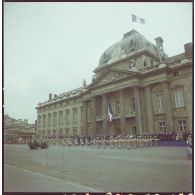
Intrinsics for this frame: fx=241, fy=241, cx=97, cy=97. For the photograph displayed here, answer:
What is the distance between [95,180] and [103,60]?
41.3m

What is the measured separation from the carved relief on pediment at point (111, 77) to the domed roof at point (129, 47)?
3.82 m

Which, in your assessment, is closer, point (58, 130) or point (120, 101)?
point (120, 101)

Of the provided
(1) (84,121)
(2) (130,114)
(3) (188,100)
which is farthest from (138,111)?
(1) (84,121)

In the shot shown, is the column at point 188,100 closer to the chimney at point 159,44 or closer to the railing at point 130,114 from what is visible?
the railing at point 130,114

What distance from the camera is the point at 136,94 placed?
1404 inches

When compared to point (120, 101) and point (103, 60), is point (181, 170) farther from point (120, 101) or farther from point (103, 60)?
point (103, 60)

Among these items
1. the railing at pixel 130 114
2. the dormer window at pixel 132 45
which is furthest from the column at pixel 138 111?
the dormer window at pixel 132 45

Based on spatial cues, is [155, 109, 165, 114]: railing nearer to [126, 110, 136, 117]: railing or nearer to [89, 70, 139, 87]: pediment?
[126, 110, 136, 117]: railing

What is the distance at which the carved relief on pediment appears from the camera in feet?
127

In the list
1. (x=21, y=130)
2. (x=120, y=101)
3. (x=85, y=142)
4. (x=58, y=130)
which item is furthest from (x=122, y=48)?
(x=21, y=130)

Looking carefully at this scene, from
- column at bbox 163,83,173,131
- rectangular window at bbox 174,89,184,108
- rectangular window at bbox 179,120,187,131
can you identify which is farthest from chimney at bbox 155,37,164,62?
rectangular window at bbox 179,120,187,131

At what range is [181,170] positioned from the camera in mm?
9430

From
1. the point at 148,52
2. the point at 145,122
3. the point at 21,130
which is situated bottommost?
the point at 21,130

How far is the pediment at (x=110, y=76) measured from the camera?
37.9m
